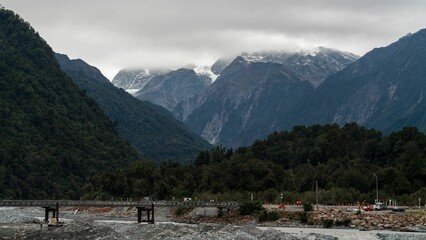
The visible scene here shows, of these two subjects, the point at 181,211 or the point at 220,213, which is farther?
the point at 181,211

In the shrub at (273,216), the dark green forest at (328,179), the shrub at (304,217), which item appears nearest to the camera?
the shrub at (304,217)

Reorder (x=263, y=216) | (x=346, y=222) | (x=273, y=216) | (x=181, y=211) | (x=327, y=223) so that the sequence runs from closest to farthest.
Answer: (x=346, y=222)
(x=327, y=223)
(x=273, y=216)
(x=263, y=216)
(x=181, y=211)

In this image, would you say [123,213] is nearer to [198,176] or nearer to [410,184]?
[198,176]

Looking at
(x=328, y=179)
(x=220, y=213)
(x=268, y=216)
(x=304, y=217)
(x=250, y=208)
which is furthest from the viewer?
(x=328, y=179)

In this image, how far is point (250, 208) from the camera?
5271 inches

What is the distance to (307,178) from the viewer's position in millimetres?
171750

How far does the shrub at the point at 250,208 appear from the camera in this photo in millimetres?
132625

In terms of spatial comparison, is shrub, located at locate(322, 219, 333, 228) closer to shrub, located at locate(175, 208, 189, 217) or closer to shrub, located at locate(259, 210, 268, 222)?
shrub, located at locate(259, 210, 268, 222)

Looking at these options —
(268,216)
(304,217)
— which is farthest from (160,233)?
(268,216)

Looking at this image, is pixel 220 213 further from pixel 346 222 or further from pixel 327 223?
pixel 346 222

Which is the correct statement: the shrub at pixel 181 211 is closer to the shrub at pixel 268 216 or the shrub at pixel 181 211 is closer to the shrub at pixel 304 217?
the shrub at pixel 268 216

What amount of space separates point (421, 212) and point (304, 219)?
61.1ft

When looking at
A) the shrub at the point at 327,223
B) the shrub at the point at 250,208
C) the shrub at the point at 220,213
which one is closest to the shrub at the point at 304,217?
the shrub at the point at 327,223

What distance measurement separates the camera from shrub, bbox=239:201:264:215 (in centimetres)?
13262
